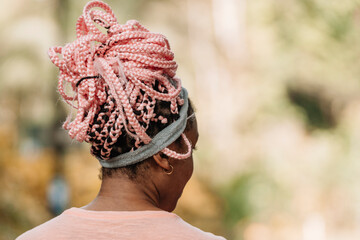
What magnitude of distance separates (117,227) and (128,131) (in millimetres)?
281

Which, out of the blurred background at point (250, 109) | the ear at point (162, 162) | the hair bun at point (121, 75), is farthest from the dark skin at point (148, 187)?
the blurred background at point (250, 109)

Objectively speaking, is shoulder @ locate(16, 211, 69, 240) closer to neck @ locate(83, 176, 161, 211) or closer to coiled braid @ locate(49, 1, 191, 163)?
neck @ locate(83, 176, 161, 211)

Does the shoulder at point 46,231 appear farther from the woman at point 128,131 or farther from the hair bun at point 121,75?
the hair bun at point 121,75

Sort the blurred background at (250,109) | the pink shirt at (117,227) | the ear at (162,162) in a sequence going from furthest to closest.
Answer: the blurred background at (250,109) < the ear at (162,162) < the pink shirt at (117,227)

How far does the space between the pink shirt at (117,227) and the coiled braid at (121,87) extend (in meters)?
0.19

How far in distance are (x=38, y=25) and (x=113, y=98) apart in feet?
38.3

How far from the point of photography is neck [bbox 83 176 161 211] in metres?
1.78

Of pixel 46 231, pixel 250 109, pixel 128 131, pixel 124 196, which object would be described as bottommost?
pixel 46 231

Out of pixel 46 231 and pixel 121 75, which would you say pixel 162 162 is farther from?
pixel 46 231

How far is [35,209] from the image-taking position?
9.14 m

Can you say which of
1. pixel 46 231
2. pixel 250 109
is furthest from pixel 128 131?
pixel 250 109

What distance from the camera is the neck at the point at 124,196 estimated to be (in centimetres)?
178

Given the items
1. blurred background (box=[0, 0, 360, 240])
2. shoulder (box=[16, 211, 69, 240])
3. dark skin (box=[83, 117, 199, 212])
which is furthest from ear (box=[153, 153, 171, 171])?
blurred background (box=[0, 0, 360, 240])

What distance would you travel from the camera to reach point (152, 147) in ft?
5.89
